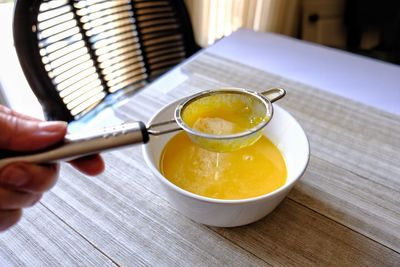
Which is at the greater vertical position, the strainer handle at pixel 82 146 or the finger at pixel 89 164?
the strainer handle at pixel 82 146

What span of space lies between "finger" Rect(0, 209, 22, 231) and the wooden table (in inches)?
3.8

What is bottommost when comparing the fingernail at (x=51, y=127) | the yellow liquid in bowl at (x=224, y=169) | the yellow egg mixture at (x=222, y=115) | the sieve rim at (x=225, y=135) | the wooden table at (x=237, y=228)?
the wooden table at (x=237, y=228)

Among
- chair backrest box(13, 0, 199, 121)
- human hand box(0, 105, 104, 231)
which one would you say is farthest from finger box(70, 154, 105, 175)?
chair backrest box(13, 0, 199, 121)

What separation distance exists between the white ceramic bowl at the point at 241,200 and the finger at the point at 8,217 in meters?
0.16

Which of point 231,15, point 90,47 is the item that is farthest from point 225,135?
point 231,15

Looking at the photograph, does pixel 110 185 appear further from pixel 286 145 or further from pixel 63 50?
pixel 63 50

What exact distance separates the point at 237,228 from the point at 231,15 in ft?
3.69

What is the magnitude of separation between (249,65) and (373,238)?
0.50 meters

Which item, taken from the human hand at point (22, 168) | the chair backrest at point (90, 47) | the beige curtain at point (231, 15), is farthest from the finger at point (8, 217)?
the beige curtain at point (231, 15)

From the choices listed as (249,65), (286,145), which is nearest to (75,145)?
(286,145)

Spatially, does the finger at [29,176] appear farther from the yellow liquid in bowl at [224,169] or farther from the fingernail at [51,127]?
the yellow liquid in bowl at [224,169]

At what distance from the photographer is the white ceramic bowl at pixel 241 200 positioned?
0.41 metres

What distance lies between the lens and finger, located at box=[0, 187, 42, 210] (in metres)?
0.35

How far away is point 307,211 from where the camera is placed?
50 cm
